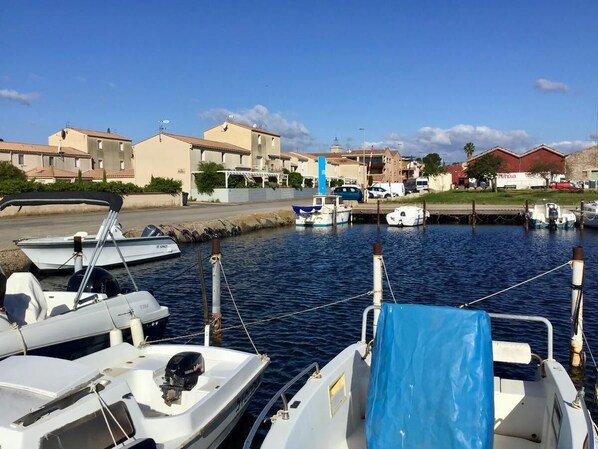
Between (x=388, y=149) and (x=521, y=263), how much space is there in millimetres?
87379

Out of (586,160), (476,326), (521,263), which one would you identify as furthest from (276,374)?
(586,160)

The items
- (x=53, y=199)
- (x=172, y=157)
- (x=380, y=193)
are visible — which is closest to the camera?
(x=53, y=199)

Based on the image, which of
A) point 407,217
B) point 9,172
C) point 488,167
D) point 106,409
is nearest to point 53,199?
point 106,409

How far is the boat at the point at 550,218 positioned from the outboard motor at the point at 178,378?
3801 cm

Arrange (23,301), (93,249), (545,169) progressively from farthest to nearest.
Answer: (545,169)
(93,249)
(23,301)

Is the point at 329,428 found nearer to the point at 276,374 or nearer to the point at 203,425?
the point at 203,425

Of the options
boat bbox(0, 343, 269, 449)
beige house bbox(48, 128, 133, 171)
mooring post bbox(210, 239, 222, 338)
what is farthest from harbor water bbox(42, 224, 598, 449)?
beige house bbox(48, 128, 133, 171)

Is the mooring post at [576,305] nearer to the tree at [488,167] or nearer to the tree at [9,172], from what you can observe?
the tree at [9,172]

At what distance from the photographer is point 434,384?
15.4ft

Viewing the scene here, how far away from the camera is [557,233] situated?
3772cm

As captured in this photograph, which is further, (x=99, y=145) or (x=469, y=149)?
(x=469, y=149)

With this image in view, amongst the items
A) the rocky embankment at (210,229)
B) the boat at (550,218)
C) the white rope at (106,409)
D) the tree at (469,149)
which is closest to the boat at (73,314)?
the white rope at (106,409)

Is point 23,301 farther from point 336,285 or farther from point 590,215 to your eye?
point 590,215

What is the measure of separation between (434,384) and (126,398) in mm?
3135
